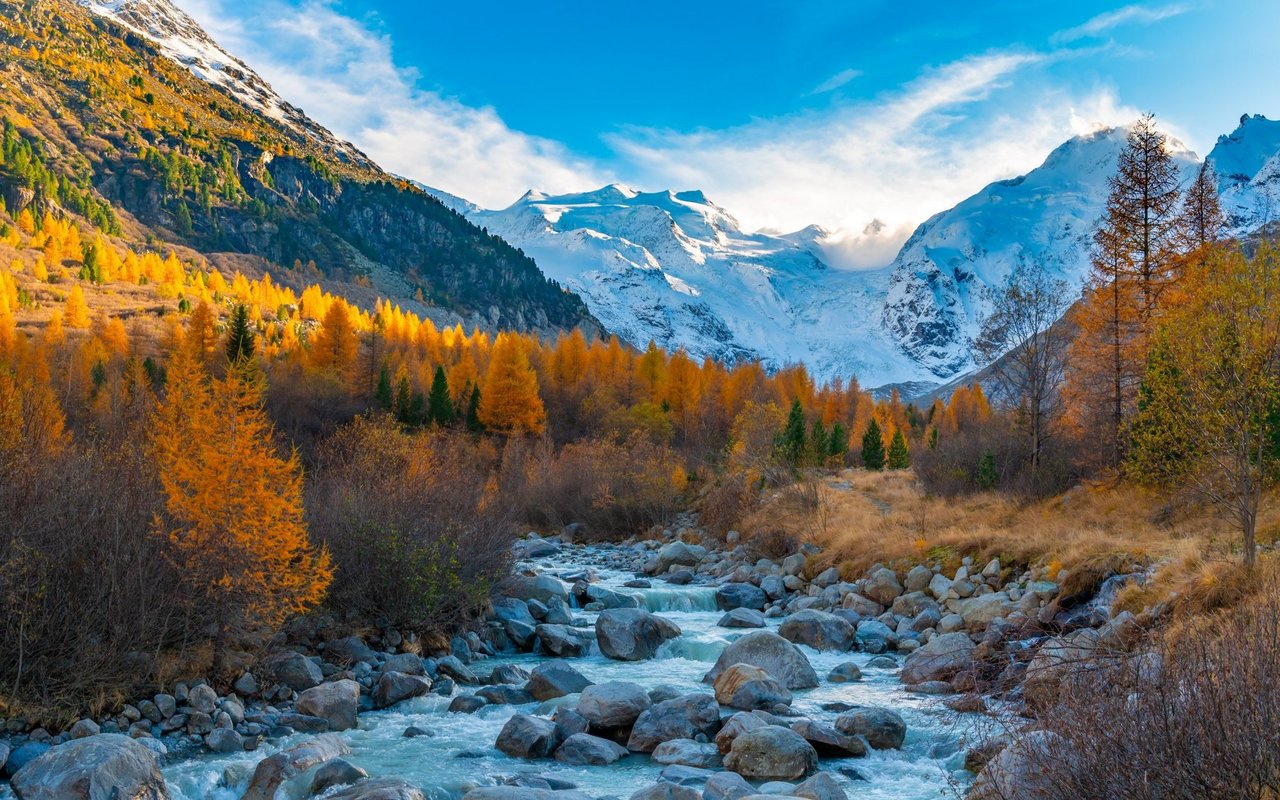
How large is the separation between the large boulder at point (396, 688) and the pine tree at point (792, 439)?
22.3 meters

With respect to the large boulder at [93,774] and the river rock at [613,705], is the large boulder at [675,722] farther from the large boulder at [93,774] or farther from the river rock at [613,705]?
the large boulder at [93,774]

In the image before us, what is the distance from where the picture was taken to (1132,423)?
70.5ft

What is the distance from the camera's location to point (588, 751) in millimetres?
11594

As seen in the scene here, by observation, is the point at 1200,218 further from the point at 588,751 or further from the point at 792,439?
the point at 588,751

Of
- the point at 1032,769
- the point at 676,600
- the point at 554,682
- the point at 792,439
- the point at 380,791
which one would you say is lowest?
the point at 676,600

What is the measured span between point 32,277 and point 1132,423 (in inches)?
5157

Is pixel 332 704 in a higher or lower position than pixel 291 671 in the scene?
lower

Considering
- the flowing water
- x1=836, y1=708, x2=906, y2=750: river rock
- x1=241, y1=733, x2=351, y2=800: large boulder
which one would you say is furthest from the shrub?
x1=836, y1=708, x2=906, y2=750: river rock

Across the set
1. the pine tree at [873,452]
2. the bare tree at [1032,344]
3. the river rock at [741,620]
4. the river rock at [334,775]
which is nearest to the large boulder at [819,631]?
the river rock at [741,620]

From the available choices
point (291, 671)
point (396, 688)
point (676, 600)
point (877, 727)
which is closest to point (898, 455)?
point (676, 600)

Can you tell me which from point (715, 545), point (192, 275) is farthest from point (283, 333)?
point (715, 545)

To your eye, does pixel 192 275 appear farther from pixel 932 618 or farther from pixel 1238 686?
pixel 1238 686

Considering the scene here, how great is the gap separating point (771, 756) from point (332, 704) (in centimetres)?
675

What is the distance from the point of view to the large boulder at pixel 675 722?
39.6ft
